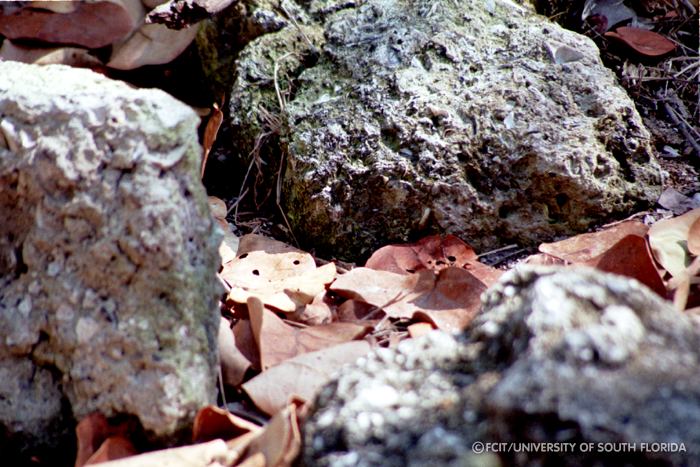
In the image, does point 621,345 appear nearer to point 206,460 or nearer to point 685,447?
point 685,447

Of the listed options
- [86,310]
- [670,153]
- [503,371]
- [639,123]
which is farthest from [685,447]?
[670,153]

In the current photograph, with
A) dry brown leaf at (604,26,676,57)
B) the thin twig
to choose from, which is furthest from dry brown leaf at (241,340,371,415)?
dry brown leaf at (604,26,676,57)

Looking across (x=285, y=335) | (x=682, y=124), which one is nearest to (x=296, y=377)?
(x=285, y=335)

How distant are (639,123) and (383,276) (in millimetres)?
922

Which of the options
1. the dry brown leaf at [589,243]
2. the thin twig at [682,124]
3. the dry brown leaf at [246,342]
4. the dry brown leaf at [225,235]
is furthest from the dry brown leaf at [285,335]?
the thin twig at [682,124]

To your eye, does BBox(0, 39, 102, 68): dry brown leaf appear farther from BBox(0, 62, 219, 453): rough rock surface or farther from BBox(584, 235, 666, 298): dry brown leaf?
BBox(584, 235, 666, 298): dry brown leaf

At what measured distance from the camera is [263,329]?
5.67ft

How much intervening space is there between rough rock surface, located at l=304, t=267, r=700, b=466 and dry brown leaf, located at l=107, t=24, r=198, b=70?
1.48m

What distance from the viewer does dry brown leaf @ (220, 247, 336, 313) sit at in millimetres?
1908

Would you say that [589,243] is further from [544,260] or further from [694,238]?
[694,238]

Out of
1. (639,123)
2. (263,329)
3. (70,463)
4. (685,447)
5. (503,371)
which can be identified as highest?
(685,447)

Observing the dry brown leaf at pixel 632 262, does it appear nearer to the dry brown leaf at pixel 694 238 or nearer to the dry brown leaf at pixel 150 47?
the dry brown leaf at pixel 694 238

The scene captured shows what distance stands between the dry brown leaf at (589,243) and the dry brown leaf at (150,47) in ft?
4.40

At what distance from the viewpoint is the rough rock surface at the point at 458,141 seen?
216 cm
